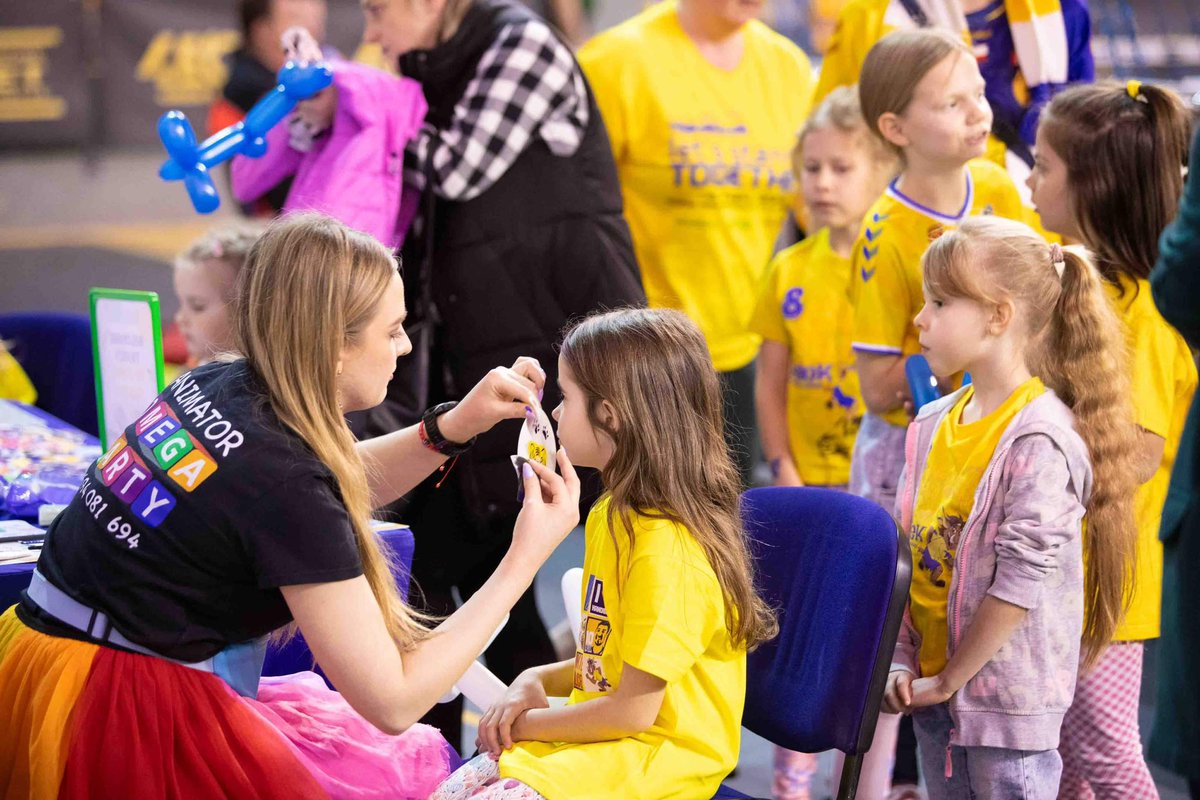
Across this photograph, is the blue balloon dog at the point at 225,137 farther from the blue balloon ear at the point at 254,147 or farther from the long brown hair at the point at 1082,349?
the long brown hair at the point at 1082,349

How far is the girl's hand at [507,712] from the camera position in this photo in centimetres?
181

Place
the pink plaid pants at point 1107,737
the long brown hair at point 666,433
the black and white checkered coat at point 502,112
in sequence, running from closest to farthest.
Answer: the long brown hair at point 666,433, the pink plaid pants at point 1107,737, the black and white checkered coat at point 502,112

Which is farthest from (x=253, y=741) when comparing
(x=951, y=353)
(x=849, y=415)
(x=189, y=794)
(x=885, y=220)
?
(x=849, y=415)

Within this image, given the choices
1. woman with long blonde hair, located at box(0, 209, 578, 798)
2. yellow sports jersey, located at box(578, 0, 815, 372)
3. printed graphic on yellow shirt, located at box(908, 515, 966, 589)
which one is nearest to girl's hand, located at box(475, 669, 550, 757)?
woman with long blonde hair, located at box(0, 209, 578, 798)

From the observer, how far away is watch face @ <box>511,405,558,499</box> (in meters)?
1.71

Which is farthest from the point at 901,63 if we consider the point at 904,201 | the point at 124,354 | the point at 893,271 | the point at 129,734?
the point at 129,734

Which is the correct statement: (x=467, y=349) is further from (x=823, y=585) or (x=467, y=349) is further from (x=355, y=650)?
(x=355, y=650)

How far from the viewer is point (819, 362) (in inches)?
116

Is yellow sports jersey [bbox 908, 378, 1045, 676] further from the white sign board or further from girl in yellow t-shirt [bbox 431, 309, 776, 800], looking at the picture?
the white sign board

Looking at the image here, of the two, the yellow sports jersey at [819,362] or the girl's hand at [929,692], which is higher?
the yellow sports jersey at [819,362]

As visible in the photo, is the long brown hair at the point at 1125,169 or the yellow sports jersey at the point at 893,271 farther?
the yellow sports jersey at the point at 893,271

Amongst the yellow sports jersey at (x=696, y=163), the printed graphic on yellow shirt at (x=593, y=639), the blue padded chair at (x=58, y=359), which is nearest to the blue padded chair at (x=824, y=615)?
the printed graphic on yellow shirt at (x=593, y=639)

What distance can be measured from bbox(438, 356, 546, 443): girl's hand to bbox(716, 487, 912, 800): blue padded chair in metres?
0.36

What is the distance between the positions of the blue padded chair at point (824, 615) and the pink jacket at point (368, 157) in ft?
3.46
